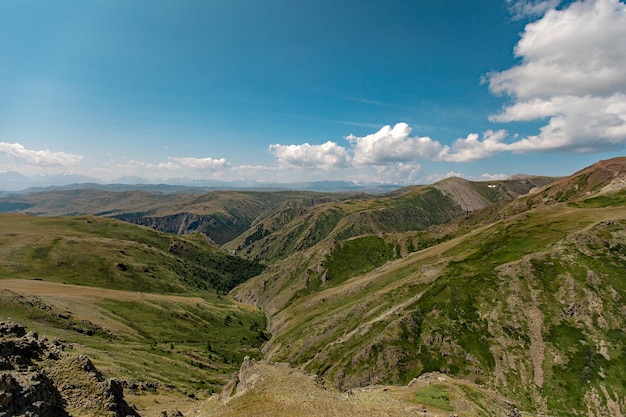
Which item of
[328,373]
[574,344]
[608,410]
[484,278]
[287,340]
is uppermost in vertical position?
[484,278]

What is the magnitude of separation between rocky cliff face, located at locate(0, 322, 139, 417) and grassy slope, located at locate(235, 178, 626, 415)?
102334 mm

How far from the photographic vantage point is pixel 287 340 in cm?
18588

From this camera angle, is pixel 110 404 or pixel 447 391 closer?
pixel 110 404

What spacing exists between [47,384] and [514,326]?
453ft

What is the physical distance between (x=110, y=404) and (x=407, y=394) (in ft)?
149

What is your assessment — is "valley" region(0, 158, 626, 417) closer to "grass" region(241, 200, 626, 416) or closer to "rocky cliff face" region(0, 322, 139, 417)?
"grass" region(241, 200, 626, 416)

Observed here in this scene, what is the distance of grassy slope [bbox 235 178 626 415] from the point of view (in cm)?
10062

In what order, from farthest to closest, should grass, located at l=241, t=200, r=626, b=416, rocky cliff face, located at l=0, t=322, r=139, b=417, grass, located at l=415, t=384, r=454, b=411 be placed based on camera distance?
grass, located at l=241, t=200, r=626, b=416 → grass, located at l=415, t=384, r=454, b=411 → rocky cliff face, located at l=0, t=322, r=139, b=417

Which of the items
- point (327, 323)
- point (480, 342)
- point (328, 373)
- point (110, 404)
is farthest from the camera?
point (327, 323)

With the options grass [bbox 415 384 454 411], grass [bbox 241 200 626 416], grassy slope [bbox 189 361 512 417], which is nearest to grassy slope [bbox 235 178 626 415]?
grass [bbox 241 200 626 416]

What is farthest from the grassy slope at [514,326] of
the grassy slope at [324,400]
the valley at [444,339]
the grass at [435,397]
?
Answer: the grass at [435,397]

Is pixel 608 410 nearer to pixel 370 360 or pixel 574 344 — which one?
pixel 574 344

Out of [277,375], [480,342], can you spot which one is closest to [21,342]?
[277,375]

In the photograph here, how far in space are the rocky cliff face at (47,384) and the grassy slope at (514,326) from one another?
10233 cm
